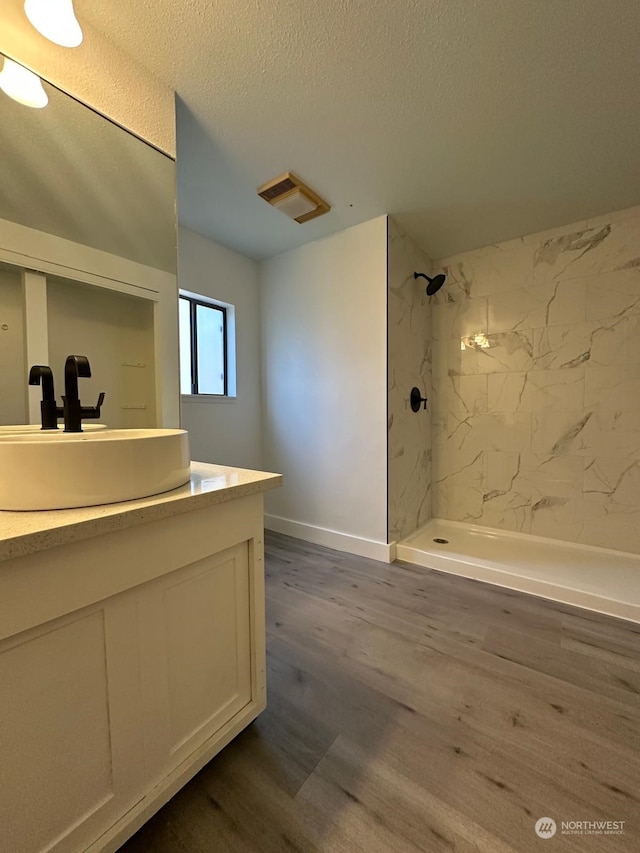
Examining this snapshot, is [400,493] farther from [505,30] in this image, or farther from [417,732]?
[505,30]

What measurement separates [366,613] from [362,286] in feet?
6.45

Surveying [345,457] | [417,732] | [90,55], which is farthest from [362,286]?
[417,732]

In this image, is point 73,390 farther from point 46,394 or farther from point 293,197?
point 293,197

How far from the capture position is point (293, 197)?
1.89m

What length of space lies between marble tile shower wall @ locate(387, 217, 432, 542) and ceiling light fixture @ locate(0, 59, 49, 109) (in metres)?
1.73

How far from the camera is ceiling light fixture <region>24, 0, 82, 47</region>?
95 cm

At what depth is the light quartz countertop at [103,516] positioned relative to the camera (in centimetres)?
53

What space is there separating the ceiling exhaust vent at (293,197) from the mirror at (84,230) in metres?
0.69

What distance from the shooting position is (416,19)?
1083mm

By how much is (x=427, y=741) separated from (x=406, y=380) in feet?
6.38

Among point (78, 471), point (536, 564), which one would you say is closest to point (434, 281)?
point (536, 564)

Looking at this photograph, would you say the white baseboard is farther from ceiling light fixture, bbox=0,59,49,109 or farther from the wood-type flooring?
ceiling light fixture, bbox=0,59,49,109

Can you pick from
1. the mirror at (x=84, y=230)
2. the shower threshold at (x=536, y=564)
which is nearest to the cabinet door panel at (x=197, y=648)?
the mirror at (x=84, y=230)

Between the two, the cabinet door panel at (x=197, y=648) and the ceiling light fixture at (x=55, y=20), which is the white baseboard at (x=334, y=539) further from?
the ceiling light fixture at (x=55, y=20)
